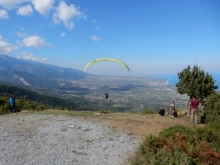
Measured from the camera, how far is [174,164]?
287 inches

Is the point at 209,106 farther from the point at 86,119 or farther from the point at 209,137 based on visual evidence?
the point at 86,119

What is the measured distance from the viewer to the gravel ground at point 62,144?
8789mm

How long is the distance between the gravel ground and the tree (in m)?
15.0

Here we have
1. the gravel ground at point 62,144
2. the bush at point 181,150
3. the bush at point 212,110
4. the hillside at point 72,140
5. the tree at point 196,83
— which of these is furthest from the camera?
the tree at point 196,83

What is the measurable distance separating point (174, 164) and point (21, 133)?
9.11 metres

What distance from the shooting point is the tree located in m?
24.8

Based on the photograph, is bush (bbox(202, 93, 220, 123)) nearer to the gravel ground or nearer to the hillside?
the hillside

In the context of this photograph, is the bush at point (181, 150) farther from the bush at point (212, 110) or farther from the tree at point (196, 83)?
the tree at point (196, 83)

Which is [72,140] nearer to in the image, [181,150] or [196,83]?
[181,150]

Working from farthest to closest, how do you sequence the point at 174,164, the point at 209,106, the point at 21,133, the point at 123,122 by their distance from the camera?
the point at 209,106 < the point at 123,122 < the point at 21,133 < the point at 174,164

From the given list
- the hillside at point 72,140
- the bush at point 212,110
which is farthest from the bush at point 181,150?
the bush at point 212,110

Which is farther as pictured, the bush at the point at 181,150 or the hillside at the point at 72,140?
the hillside at the point at 72,140

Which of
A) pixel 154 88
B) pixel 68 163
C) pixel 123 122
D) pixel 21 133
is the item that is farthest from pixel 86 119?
pixel 154 88

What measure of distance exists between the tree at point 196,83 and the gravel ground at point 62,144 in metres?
15.0
